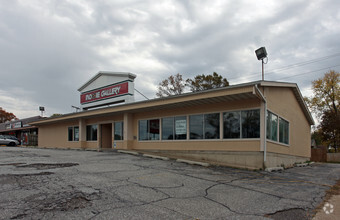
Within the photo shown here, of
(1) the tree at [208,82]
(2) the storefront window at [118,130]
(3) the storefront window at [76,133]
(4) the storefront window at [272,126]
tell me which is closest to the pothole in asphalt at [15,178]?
(4) the storefront window at [272,126]

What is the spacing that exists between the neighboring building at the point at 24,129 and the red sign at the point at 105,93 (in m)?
9.27

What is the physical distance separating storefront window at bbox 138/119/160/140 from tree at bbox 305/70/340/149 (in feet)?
102

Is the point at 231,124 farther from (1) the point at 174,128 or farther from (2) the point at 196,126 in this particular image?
(1) the point at 174,128

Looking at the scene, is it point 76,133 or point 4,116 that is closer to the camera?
point 76,133

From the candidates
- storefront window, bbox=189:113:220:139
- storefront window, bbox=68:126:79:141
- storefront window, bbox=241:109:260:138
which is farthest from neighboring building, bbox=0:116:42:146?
storefront window, bbox=241:109:260:138

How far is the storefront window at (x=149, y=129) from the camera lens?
16.4 metres

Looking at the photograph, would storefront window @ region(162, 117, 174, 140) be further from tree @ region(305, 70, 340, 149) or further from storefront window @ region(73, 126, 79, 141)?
tree @ region(305, 70, 340, 149)

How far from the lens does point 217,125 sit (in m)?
13.3

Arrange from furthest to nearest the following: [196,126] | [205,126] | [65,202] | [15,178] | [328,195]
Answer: [196,126] → [205,126] → [328,195] → [15,178] → [65,202]

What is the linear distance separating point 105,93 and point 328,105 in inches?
1527

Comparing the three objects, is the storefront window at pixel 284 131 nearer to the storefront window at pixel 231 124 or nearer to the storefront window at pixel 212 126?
the storefront window at pixel 231 124

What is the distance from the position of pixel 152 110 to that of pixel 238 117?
6.20m

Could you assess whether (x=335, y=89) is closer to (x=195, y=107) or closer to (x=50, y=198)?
(x=195, y=107)

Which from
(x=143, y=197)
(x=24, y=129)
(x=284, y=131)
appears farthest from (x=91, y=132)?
(x=24, y=129)
